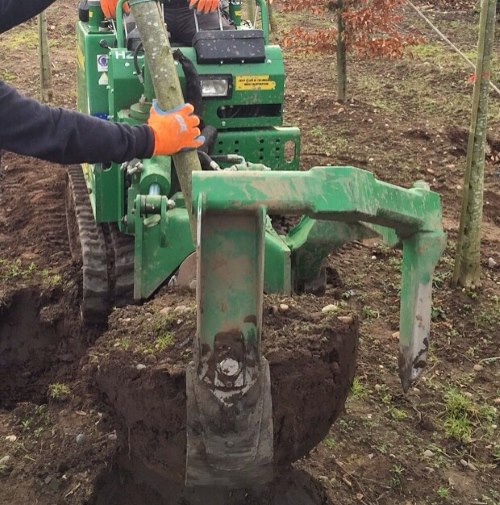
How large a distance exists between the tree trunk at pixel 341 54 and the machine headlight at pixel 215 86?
4779mm

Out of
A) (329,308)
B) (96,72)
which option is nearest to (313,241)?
(329,308)

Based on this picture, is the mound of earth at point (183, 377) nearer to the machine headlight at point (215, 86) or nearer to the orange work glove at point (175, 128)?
the orange work glove at point (175, 128)

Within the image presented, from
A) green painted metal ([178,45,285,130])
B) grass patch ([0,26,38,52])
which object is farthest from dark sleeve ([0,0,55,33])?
grass patch ([0,26,38,52])

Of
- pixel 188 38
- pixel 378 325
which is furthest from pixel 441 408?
pixel 188 38

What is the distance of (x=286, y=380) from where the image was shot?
124 inches

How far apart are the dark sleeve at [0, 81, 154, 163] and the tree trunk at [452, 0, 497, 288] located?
9.02ft

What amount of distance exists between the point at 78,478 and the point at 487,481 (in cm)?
201

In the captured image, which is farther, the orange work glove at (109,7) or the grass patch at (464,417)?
the orange work glove at (109,7)

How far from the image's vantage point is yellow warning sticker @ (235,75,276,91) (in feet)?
15.5

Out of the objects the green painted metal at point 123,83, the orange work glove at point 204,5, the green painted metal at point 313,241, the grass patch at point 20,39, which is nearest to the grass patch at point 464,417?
the green painted metal at point 313,241

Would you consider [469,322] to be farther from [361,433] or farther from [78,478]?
[78,478]


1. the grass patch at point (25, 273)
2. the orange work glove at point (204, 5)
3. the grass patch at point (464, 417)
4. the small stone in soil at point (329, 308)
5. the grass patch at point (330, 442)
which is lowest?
the grass patch at point (464, 417)

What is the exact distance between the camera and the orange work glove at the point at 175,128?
332 centimetres

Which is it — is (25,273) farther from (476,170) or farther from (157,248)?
(476,170)
